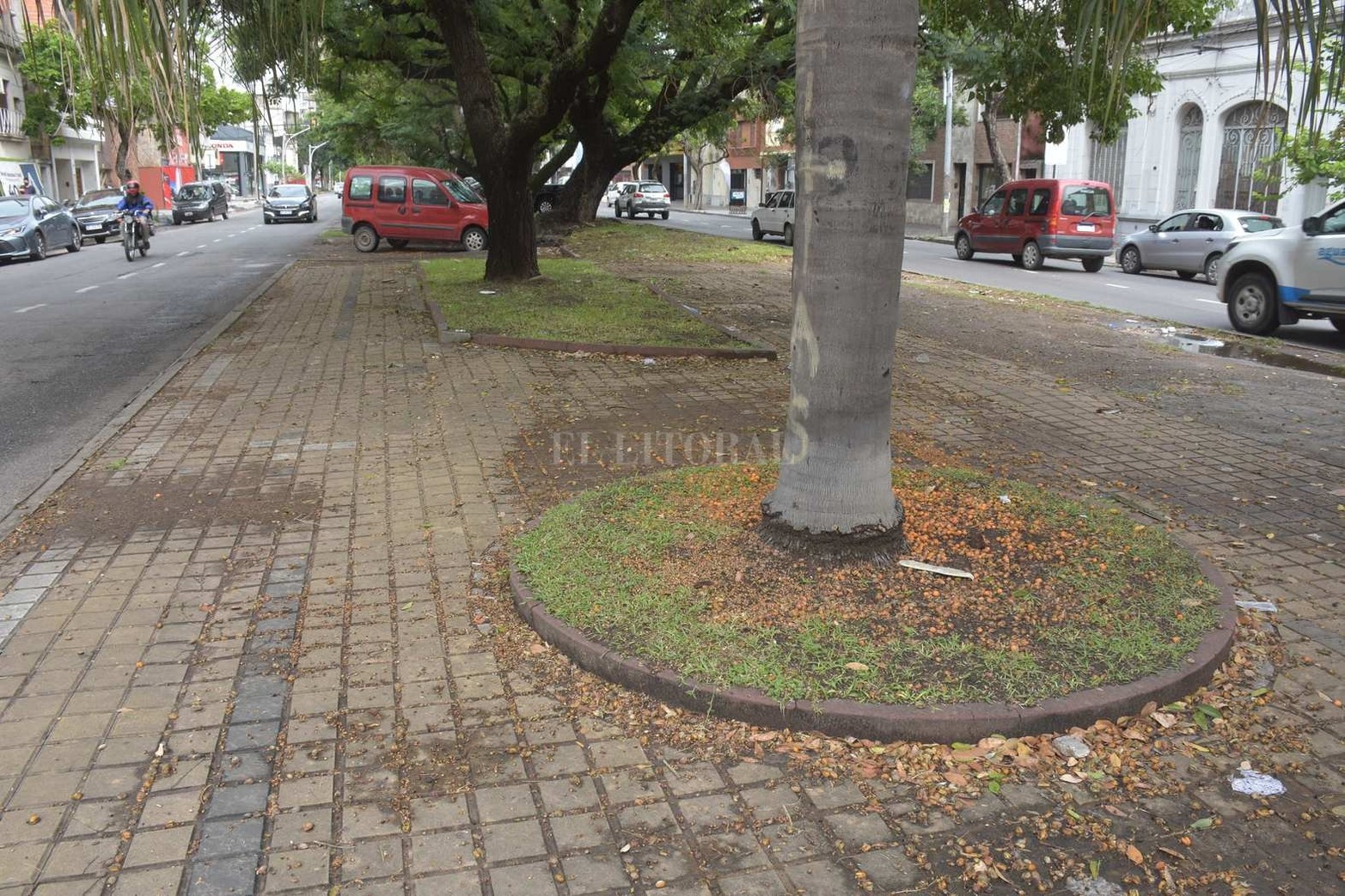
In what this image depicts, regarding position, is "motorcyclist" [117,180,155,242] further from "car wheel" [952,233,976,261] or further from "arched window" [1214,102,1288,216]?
"arched window" [1214,102,1288,216]

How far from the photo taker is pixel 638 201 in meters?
49.1

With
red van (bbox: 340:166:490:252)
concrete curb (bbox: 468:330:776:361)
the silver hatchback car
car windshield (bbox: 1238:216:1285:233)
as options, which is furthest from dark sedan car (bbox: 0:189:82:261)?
car windshield (bbox: 1238:216:1285:233)

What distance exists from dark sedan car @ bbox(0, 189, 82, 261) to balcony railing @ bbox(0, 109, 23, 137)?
921 inches

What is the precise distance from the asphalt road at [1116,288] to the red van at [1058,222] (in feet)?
1.46

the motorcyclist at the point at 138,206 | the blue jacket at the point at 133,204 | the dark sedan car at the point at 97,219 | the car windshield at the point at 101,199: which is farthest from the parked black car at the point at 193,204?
the blue jacket at the point at 133,204

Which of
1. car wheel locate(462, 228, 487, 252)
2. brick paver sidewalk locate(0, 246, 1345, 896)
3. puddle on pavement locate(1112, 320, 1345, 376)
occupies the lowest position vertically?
brick paver sidewalk locate(0, 246, 1345, 896)

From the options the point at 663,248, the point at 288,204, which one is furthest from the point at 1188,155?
the point at 288,204

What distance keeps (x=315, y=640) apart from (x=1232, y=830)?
11.5ft

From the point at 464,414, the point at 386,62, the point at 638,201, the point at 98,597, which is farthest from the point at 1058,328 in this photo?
the point at 638,201

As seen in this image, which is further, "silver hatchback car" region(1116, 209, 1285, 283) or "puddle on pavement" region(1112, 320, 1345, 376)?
"silver hatchback car" region(1116, 209, 1285, 283)

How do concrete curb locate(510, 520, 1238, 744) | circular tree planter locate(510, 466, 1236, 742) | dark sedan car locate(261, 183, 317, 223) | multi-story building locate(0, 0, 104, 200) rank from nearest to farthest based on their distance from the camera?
concrete curb locate(510, 520, 1238, 744) < circular tree planter locate(510, 466, 1236, 742) < dark sedan car locate(261, 183, 317, 223) < multi-story building locate(0, 0, 104, 200)

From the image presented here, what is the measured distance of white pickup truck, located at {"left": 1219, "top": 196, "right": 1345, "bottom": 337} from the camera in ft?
40.1

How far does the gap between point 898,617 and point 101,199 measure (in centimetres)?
3808

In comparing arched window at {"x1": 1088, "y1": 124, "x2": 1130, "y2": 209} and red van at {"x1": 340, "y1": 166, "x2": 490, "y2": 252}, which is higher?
arched window at {"x1": 1088, "y1": 124, "x2": 1130, "y2": 209}
